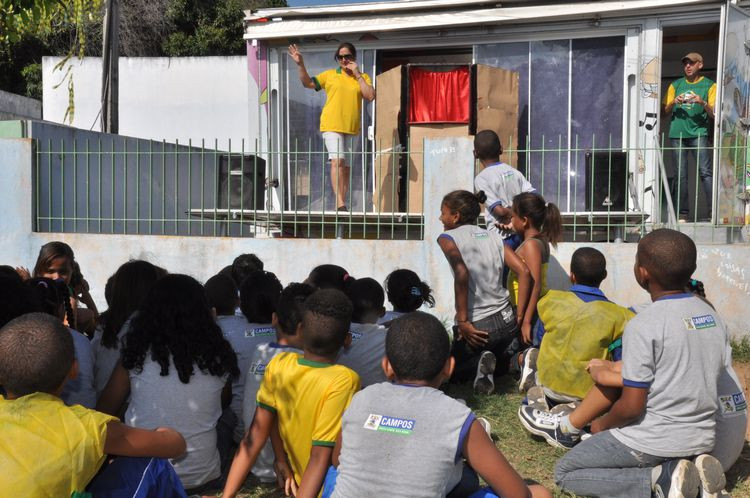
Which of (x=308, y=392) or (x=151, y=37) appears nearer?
(x=308, y=392)

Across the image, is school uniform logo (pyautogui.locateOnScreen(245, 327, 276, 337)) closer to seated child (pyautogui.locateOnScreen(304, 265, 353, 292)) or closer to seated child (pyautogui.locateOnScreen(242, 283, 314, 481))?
seated child (pyautogui.locateOnScreen(242, 283, 314, 481))

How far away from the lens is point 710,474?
333cm

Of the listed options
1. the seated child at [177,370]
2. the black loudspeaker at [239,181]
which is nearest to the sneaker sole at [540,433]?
the seated child at [177,370]

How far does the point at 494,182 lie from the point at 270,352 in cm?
294

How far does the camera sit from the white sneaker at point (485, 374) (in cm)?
534

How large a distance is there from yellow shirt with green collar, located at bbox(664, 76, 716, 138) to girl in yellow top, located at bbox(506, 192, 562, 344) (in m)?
3.45

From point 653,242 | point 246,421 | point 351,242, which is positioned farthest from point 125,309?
point 351,242

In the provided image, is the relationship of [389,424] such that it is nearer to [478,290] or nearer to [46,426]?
[46,426]

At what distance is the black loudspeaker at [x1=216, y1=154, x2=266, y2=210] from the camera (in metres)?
8.28

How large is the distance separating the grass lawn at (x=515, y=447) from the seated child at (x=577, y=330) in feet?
1.08

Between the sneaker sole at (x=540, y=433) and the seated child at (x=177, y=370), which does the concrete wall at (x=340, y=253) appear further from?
→ the seated child at (x=177, y=370)

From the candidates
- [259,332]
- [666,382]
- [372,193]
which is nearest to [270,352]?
[259,332]

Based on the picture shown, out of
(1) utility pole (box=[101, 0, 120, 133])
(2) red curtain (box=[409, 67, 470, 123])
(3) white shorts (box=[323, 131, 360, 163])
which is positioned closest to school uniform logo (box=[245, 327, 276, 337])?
(3) white shorts (box=[323, 131, 360, 163])

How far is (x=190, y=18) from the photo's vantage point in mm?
21812
